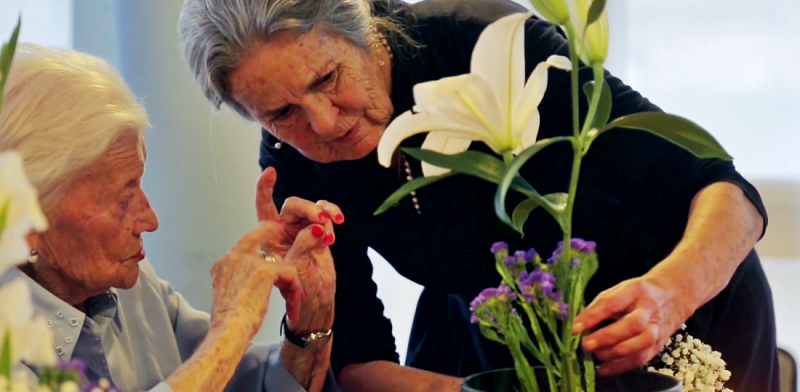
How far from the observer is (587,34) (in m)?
0.73

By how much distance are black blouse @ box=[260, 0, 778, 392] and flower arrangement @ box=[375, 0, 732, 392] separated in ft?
1.49

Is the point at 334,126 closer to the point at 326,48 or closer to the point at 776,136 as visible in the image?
the point at 326,48

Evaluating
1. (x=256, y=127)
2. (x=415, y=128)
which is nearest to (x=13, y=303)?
(x=415, y=128)

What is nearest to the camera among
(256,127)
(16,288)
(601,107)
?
(16,288)

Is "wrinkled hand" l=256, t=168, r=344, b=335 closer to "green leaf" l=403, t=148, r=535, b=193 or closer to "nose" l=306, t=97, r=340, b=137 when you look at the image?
"nose" l=306, t=97, r=340, b=137

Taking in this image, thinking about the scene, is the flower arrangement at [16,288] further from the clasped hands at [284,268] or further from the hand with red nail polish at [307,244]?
the hand with red nail polish at [307,244]

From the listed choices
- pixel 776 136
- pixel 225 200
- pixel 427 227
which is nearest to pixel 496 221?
pixel 427 227

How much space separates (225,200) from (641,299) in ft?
5.64

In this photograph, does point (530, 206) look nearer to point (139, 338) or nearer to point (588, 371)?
point (588, 371)

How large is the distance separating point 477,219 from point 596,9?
2.38ft

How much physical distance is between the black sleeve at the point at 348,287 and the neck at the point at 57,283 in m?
0.39

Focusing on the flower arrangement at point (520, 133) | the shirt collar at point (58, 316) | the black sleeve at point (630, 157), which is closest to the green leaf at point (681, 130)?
the flower arrangement at point (520, 133)

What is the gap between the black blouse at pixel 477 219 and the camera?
123cm

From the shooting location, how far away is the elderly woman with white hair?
1.14m
